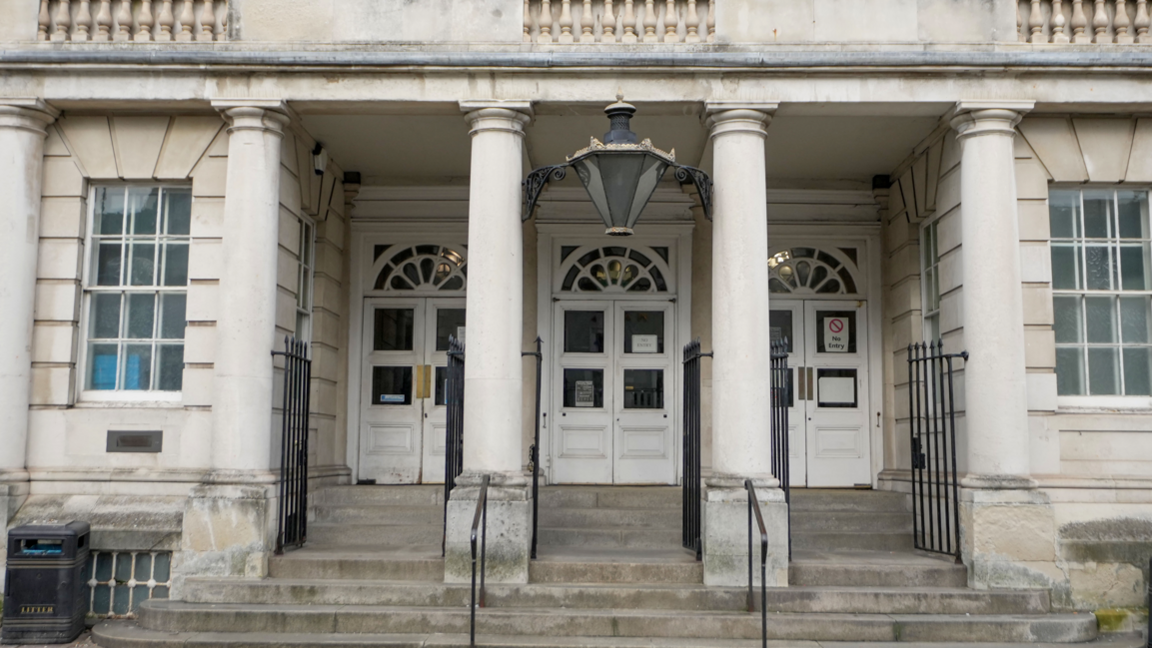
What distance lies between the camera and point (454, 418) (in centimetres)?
852

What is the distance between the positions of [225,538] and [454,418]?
6.92 feet

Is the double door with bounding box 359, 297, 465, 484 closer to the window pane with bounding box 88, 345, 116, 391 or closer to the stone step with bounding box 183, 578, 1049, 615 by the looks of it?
the window pane with bounding box 88, 345, 116, 391

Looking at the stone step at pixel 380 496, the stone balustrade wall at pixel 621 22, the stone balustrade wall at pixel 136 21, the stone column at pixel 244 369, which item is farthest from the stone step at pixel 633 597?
the stone balustrade wall at pixel 136 21

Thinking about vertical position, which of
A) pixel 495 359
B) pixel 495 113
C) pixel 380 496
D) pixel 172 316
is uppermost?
pixel 495 113

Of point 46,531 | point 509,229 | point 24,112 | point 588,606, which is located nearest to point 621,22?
point 509,229

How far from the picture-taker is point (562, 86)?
27.5ft

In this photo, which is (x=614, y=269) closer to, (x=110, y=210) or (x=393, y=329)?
(x=393, y=329)

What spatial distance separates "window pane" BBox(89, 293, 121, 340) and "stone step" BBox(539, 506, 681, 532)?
4.36m

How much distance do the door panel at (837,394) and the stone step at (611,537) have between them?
287 cm

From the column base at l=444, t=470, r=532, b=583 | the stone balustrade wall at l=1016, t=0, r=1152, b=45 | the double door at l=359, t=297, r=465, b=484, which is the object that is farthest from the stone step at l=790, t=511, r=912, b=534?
the stone balustrade wall at l=1016, t=0, r=1152, b=45

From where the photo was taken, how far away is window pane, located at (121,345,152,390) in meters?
8.88

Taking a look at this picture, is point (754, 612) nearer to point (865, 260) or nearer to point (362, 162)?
point (865, 260)

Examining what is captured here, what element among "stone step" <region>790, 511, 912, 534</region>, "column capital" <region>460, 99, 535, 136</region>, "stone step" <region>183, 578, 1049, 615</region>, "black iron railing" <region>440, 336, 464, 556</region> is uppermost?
"column capital" <region>460, 99, 535, 136</region>

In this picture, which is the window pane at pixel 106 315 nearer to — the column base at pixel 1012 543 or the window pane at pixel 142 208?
the window pane at pixel 142 208
